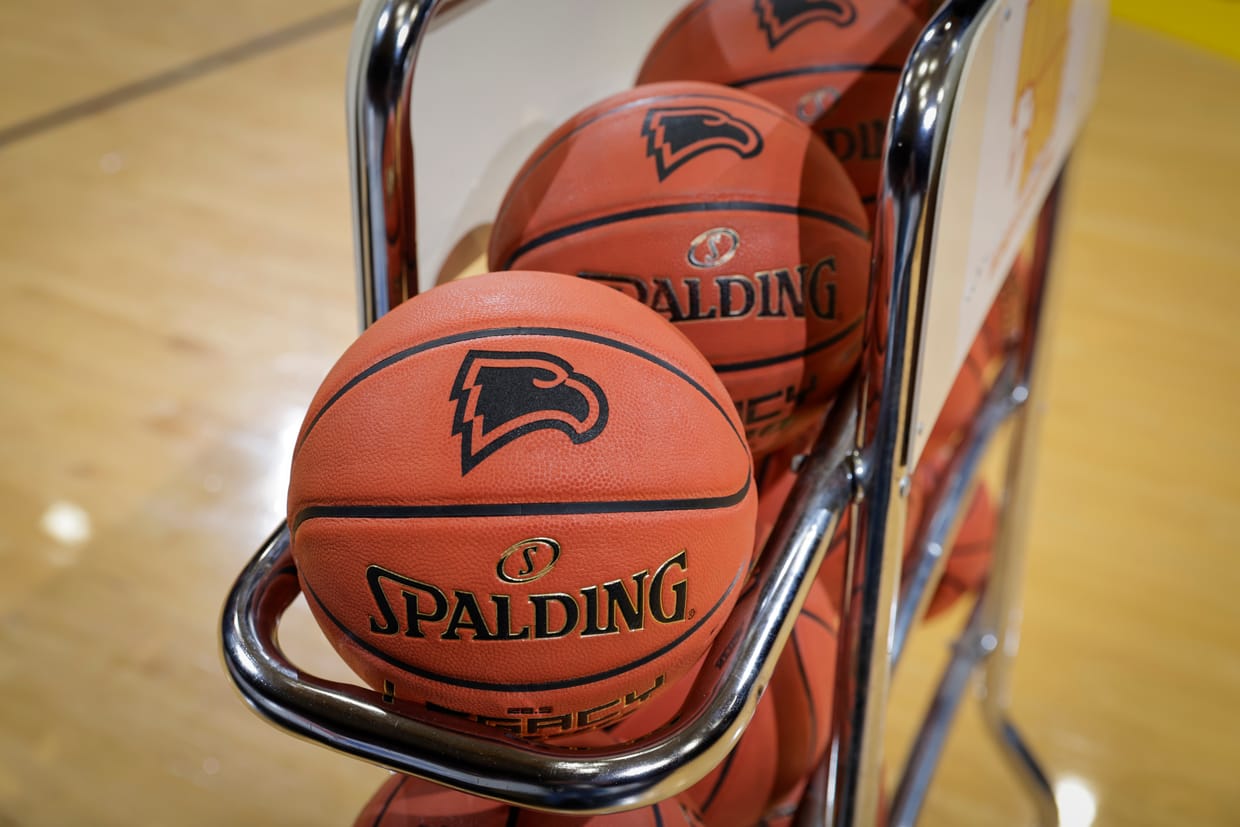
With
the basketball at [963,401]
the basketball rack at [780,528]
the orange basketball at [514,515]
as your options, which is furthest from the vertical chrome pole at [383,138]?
the basketball at [963,401]

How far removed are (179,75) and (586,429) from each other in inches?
110

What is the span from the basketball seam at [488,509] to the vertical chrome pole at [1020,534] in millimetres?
777

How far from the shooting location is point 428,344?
19.8 inches

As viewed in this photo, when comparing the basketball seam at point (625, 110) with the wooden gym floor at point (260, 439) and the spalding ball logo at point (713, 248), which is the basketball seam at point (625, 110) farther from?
the wooden gym floor at point (260, 439)

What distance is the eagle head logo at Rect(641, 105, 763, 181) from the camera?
654 mm

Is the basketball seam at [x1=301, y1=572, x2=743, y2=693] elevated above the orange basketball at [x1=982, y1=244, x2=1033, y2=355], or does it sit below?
above

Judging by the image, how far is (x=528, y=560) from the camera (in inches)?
18.3

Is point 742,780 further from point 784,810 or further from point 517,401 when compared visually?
point 517,401

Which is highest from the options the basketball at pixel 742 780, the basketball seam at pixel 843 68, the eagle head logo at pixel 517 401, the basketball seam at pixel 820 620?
the basketball seam at pixel 843 68

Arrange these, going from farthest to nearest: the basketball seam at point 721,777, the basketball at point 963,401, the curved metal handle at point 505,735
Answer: the basketball at point 963,401 → the basketball seam at point 721,777 → the curved metal handle at point 505,735

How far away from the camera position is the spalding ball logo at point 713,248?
64 centimetres

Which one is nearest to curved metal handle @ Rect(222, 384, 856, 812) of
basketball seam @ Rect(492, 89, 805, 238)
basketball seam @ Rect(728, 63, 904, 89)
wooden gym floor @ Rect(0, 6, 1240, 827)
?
basketball seam @ Rect(492, 89, 805, 238)

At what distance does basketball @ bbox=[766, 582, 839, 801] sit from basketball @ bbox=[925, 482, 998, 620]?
1.64 ft

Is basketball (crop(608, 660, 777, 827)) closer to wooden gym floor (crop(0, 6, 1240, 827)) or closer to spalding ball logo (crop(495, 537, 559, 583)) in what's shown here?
spalding ball logo (crop(495, 537, 559, 583))
